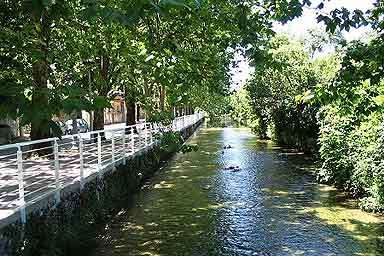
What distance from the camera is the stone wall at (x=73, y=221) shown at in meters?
6.25

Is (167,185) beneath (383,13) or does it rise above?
beneath

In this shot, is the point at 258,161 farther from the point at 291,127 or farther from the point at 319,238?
the point at 319,238

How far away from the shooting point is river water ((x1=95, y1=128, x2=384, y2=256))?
9.09m

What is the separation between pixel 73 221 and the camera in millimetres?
8570

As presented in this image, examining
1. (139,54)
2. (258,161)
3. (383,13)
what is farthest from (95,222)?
(258,161)

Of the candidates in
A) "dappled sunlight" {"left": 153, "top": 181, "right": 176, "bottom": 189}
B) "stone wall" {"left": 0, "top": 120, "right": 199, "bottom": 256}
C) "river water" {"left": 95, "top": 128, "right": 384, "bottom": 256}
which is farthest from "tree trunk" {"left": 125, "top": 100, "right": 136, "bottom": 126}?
"stone wall" {"left": 0, "top": 120, "right": 199, "bottom": 256}

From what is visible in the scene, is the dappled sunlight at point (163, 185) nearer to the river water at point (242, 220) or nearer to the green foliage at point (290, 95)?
the river water at point (242, 220)

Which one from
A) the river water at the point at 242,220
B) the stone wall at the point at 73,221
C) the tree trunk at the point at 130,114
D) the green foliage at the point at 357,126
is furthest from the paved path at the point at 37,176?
→ the tree trunk at the point at 130,114

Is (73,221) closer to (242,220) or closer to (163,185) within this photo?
(242,220)

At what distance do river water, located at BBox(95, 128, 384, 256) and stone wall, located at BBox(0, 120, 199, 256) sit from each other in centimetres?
35

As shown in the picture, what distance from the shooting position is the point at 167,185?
16844 millimetres

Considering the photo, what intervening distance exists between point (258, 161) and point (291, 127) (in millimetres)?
6134

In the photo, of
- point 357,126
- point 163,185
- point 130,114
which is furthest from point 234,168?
point 357,126

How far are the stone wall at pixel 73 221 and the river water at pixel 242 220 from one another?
0.35m
